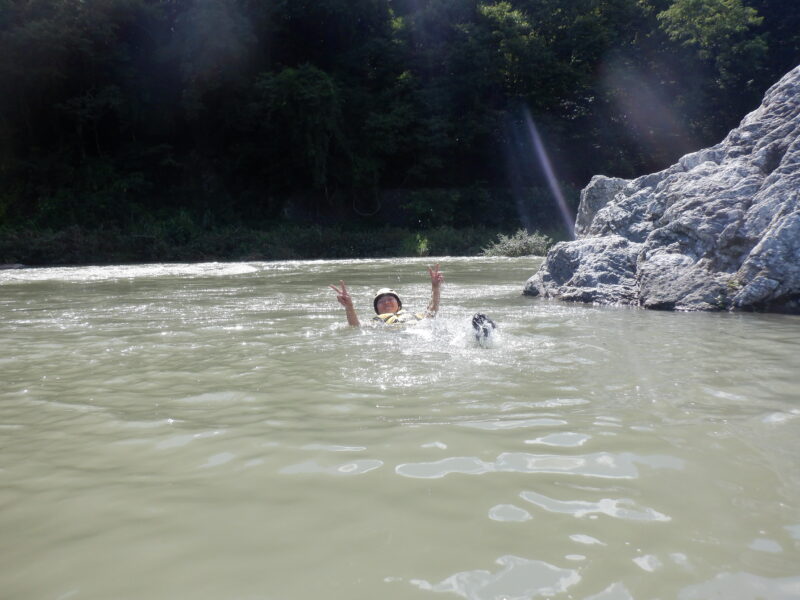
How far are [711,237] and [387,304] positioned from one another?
4280 millimetres

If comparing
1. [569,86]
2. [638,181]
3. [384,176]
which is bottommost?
[638,181]

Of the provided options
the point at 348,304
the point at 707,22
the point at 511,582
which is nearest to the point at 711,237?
the point at 348,304

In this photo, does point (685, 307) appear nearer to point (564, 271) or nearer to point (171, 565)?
point (564, 271)

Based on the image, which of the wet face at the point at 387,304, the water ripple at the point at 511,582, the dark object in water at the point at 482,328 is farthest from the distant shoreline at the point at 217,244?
the water ripple at the point at 511,582

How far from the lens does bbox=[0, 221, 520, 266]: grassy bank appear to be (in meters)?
23.5

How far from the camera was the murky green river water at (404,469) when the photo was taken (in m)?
2.04

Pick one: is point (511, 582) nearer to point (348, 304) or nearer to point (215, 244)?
point (348, 304)

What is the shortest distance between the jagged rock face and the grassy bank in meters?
17.0

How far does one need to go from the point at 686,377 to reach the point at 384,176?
33.0 meters

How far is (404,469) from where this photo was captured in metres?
2.84

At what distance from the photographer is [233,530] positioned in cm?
233

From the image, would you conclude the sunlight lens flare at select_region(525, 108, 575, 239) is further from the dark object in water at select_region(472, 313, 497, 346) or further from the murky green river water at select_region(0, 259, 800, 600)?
the murky green river water at select_region(0, 259, 800, 600)

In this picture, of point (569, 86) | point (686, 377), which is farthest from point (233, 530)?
point (569, 86)

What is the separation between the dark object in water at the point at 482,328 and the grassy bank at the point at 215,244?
2075 centimetres
